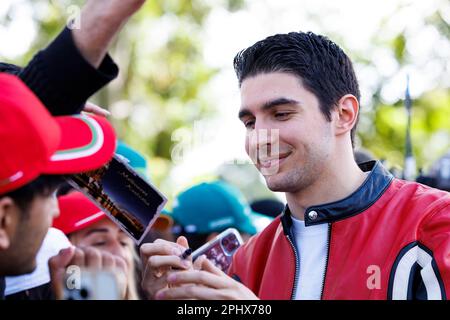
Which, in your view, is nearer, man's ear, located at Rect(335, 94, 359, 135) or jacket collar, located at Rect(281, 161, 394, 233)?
jacket collar, located at Rect(281, 161, 394, 233)

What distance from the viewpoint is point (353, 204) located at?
2.81m

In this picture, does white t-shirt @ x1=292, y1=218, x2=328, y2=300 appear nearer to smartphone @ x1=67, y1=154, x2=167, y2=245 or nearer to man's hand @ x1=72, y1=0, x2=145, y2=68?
smartphone @ x1=67, y1=154, x2=167, y2=245

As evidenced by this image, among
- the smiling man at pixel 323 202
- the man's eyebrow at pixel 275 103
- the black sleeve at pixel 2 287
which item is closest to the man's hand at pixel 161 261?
the smiling man at pixel 323 202

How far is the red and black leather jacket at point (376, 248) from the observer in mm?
2537

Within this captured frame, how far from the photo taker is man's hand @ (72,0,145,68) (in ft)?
6.29

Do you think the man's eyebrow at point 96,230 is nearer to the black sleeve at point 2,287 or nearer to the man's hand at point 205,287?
the black sleeve at point 2,287

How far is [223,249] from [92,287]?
1.15 meters

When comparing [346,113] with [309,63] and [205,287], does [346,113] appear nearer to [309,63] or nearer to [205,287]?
[309,63]

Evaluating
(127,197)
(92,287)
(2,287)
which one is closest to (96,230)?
(2,287)

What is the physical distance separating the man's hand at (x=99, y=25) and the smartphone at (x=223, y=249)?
1.24 m

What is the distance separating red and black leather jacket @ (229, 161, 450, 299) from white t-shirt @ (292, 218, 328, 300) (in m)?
0.03

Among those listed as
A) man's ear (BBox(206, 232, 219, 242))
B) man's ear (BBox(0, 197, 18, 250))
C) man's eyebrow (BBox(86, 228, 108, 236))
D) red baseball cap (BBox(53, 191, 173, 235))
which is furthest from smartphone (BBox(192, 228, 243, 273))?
man's ear (BBox(206, 232, 219, 242))
